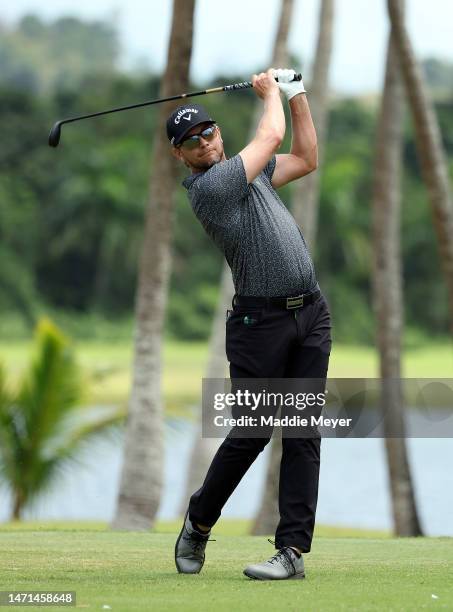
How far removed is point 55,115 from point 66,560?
210 ft

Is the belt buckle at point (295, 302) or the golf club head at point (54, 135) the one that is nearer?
the belt buckle at point (295, 302)

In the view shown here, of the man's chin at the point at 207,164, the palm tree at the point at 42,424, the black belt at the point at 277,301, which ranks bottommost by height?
the palm tree at the point at 42,424

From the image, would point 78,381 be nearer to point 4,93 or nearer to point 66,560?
point 66,560

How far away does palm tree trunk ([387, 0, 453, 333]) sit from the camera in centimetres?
1403

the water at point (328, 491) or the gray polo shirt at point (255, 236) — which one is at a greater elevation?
the gray polo shirt at point (255, 236)

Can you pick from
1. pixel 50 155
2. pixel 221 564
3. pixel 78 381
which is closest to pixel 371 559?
pixel 221 564

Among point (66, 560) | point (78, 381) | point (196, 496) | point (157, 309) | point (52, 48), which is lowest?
point (52, 48)

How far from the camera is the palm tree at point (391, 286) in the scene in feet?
50.6

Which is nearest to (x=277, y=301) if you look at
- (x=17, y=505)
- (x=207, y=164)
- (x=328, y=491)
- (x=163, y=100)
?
(x=207, y=164)

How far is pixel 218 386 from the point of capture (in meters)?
13.1

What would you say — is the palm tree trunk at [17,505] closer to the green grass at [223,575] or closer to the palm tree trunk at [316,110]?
the palm tree trunk at [316,110]

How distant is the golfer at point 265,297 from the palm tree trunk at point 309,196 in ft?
18.3

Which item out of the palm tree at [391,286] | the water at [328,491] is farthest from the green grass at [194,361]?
the palm tree at [391,286]

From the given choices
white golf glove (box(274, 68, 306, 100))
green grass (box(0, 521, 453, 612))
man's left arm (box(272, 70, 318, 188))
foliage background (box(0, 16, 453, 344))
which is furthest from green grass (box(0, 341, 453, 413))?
white golf glove (box(274, 68, 306, 100))
